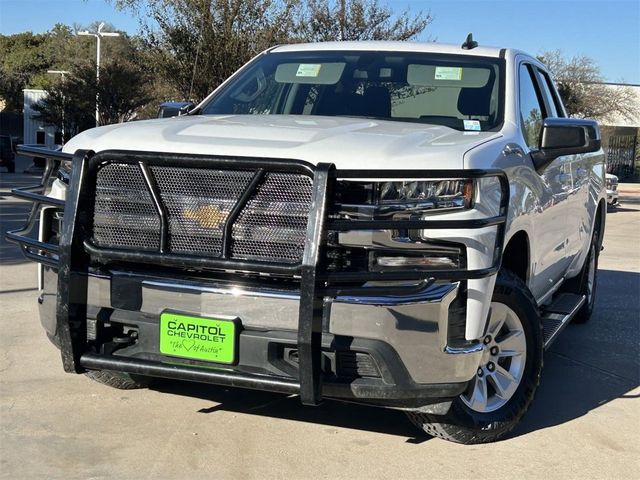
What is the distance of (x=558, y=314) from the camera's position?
229 inches

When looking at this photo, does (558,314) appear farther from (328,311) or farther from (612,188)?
(612,188)

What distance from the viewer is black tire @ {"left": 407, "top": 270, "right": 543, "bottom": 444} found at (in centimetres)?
421

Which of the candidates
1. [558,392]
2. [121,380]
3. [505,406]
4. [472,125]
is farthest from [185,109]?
[558,392]

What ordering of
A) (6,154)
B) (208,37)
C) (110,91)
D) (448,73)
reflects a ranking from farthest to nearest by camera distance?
(110,91), (6,154), (208,37), (448,73)

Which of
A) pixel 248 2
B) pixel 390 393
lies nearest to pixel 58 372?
pixel 390 393

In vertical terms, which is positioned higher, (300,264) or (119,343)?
(300,264)

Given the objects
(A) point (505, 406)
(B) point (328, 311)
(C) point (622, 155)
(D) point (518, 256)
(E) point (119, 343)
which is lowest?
(A) point (505, 406)

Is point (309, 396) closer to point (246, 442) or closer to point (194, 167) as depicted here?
point (246, 442)

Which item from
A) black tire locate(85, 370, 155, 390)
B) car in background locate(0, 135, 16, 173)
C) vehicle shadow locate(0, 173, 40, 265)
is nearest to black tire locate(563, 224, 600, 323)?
black tire locate(85, 370, 155, 390)

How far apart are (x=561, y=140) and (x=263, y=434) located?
2.33 meters

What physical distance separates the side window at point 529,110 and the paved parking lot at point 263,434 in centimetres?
160

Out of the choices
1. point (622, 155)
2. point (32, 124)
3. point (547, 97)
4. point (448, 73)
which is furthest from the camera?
point (32, 124)

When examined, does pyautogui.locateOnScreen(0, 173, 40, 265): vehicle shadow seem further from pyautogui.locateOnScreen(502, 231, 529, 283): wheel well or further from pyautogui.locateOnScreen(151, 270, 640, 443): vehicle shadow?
pyautogui.locateOnScreen(502, 231, 529, 283): wheel well

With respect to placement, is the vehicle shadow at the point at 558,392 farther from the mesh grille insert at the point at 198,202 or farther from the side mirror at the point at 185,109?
the side mirror at the point at 185,109
